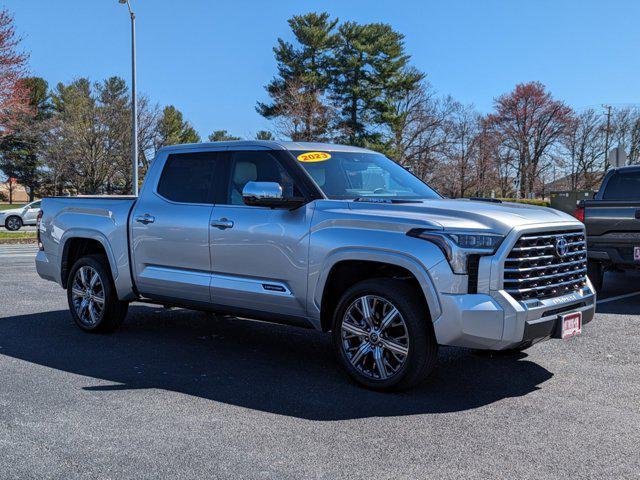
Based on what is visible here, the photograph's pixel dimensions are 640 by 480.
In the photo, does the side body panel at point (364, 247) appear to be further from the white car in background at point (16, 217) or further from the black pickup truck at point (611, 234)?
the white car in background at point (16, 217)

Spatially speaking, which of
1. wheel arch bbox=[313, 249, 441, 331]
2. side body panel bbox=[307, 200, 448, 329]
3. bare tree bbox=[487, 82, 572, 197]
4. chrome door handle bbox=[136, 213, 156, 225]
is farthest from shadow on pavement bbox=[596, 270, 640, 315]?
bare tree bbox=[487, 82, 572, 197]

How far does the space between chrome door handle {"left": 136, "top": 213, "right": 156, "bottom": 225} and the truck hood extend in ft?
7.17

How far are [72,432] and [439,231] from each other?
8.84 feet

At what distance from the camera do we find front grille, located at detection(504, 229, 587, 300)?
4.59 m

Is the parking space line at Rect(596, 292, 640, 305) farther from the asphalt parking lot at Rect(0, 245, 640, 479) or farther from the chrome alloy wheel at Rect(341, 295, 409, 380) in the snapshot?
the chrome alloy wheel at Rect(341, 295, 409, 380)

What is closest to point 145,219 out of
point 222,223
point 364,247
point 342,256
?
point 222,223

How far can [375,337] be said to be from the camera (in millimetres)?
4914

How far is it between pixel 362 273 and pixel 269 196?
0.96 metres

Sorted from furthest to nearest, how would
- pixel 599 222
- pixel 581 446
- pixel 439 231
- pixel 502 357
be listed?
pixel 599 222 < pixel 502 357 < pixel 439 231 < pixel 581 446

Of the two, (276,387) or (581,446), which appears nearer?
(581,446)

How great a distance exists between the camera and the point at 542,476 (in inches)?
136

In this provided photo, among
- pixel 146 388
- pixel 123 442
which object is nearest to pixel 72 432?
pixel 123 442

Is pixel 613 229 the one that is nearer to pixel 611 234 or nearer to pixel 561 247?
pixel 611 234

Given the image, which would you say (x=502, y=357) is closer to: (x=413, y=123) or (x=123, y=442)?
(x=123, y=442)
